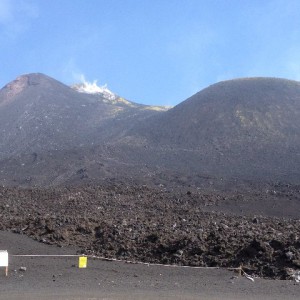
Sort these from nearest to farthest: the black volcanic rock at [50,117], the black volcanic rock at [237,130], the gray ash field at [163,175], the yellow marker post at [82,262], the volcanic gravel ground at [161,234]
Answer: the yellow marker post at [82,262], the volcanic gravel ground at [161,234], the gray ash field at [163,175], the black volcanic rock at [237,130], the black volcanic rock at [50,117]

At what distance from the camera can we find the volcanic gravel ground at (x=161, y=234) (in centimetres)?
1541

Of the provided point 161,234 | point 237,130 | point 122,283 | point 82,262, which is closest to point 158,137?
point 237,130

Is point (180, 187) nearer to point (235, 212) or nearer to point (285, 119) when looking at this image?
point (235, 212)

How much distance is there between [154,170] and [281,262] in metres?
33.9

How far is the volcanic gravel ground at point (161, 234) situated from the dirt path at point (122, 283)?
0.97 meters

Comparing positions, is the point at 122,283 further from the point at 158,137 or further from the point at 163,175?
the point at 158,137

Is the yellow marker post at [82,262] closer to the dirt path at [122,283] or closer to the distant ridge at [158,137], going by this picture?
the dirt path at [122,283]

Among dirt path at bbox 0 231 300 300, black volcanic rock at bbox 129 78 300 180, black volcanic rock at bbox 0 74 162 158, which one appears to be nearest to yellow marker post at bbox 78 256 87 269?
dirt path at bbox 0 231 300 300

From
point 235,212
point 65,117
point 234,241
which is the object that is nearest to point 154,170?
point 235,212

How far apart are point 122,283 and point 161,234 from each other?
469cm

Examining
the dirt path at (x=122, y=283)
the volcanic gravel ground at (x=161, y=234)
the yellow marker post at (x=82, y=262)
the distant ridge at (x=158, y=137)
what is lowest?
the dirt path at (x=122, y=283)

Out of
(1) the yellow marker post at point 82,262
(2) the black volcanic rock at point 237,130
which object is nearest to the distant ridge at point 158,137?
(2) the black volcanic rock at point 237,130

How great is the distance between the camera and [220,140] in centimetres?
6047

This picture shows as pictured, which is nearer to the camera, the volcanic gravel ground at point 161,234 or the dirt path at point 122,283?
the dirt path at point 122,283
